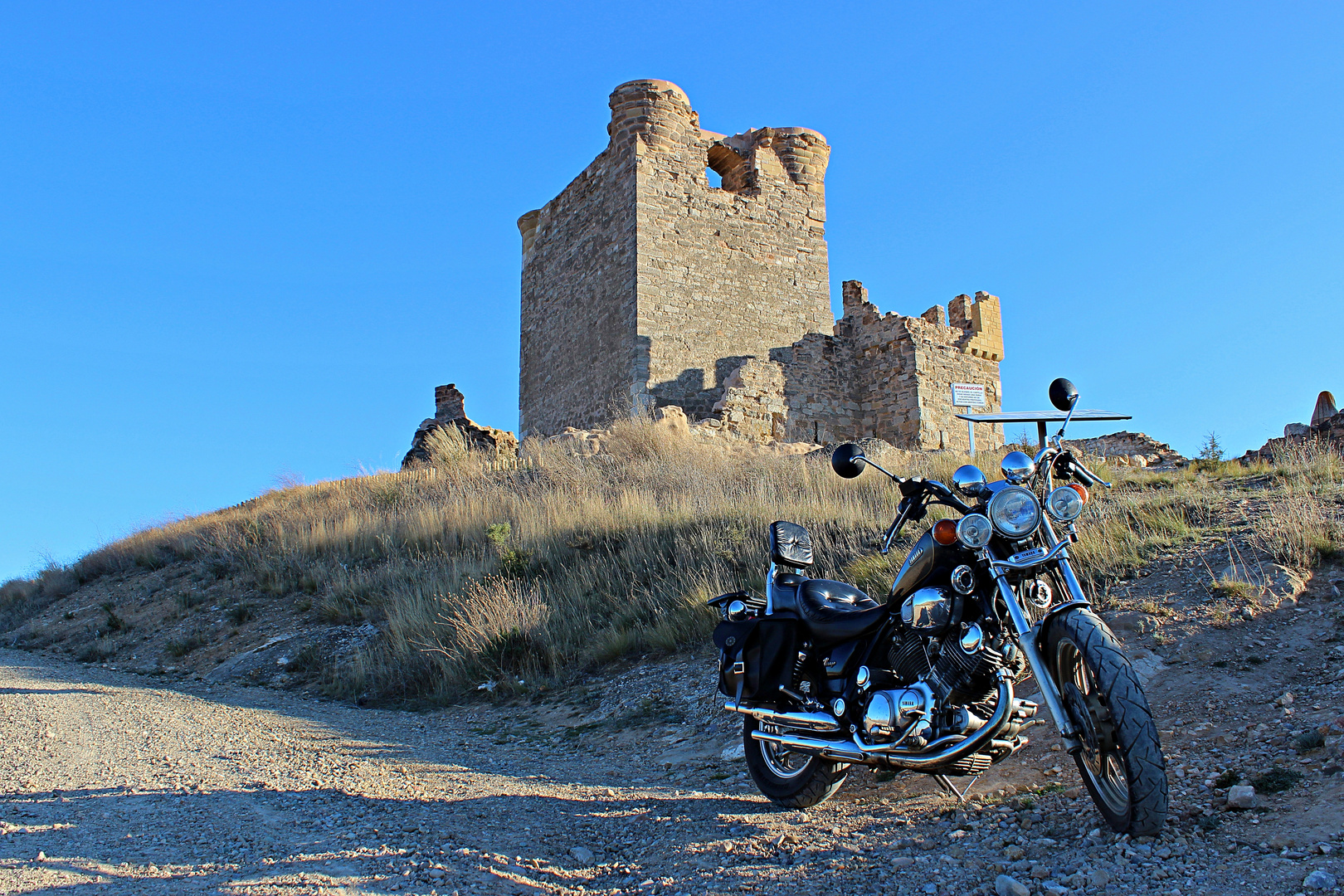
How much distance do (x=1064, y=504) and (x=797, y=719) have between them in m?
1.24

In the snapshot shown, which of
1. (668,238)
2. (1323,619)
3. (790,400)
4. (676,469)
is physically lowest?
(1323,619)

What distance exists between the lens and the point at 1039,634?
2912 mm

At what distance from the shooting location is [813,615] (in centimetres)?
357

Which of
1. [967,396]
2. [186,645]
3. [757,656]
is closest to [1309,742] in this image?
[757,656]

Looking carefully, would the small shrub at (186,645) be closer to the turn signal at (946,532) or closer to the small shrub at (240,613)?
the small shrub at (240,613)

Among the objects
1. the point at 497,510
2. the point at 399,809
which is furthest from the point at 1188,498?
the point at 497,510

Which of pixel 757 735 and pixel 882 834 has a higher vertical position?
pixel 757 735

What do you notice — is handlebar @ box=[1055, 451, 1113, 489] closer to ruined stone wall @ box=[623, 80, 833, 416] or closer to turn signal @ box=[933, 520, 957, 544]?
turn signal @ box=[933, 520, 957, 544]

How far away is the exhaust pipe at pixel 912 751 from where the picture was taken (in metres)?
2.84

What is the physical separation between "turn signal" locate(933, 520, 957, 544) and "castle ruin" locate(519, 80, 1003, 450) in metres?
11.6

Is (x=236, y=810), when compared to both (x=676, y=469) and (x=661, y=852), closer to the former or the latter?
(x=661, y=852)

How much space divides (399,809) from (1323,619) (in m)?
4.26

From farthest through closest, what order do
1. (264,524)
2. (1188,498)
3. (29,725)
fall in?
(264,524), (1188,498), (29,725)

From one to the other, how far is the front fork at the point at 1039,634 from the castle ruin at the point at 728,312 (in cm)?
1166
